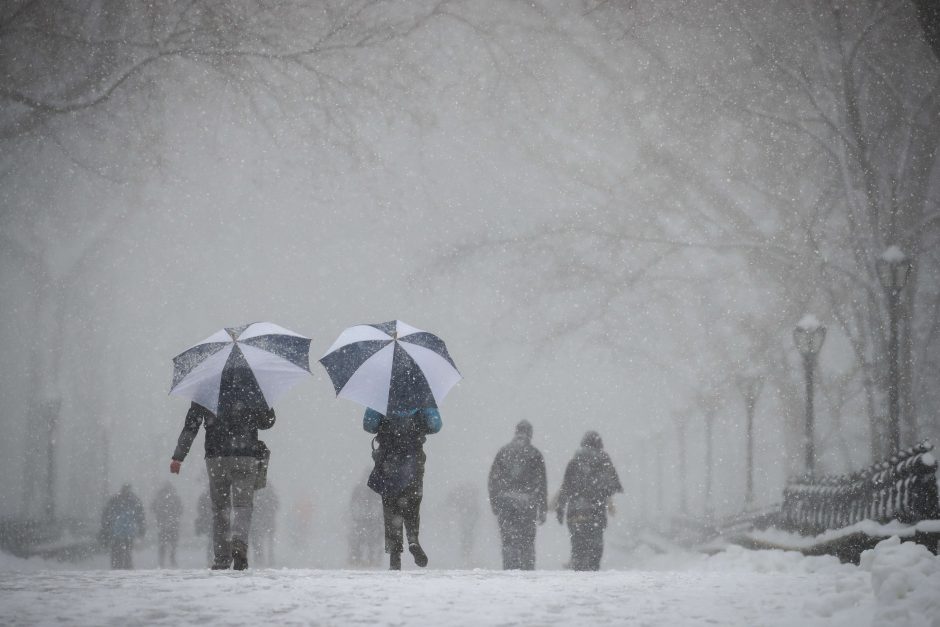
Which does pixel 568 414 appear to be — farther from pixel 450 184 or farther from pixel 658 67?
pixel 658 67

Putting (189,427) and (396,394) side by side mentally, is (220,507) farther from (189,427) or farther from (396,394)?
(396,394)

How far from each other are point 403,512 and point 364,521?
11.8m

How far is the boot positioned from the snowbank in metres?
4.48

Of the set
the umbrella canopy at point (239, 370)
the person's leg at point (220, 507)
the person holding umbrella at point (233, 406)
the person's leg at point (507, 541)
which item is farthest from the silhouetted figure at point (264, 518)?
the umbrella canopy at point (239, 370)

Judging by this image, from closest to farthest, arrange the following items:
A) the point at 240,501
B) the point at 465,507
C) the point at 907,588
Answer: the point at 907,588, the point at 240,501, the point at 465,507

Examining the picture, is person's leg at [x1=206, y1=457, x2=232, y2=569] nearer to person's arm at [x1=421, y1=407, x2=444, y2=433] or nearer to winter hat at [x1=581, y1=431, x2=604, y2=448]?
person's arm at [x1=421, y1=407, x2=444, y2=433]

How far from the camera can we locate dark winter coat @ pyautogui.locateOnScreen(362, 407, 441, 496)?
307 inches

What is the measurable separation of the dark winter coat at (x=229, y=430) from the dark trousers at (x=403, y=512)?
122cm

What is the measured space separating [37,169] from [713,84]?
16.1 metres

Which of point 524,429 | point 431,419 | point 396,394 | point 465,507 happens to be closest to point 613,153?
point 465,507

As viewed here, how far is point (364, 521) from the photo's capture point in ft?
63.6

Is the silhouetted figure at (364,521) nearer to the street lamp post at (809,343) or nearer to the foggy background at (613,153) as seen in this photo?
the foggy background at (613,153)

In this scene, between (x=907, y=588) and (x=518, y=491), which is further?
(x=518, y=491)

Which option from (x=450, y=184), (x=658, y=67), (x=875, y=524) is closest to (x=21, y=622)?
(x=875, y=524)
